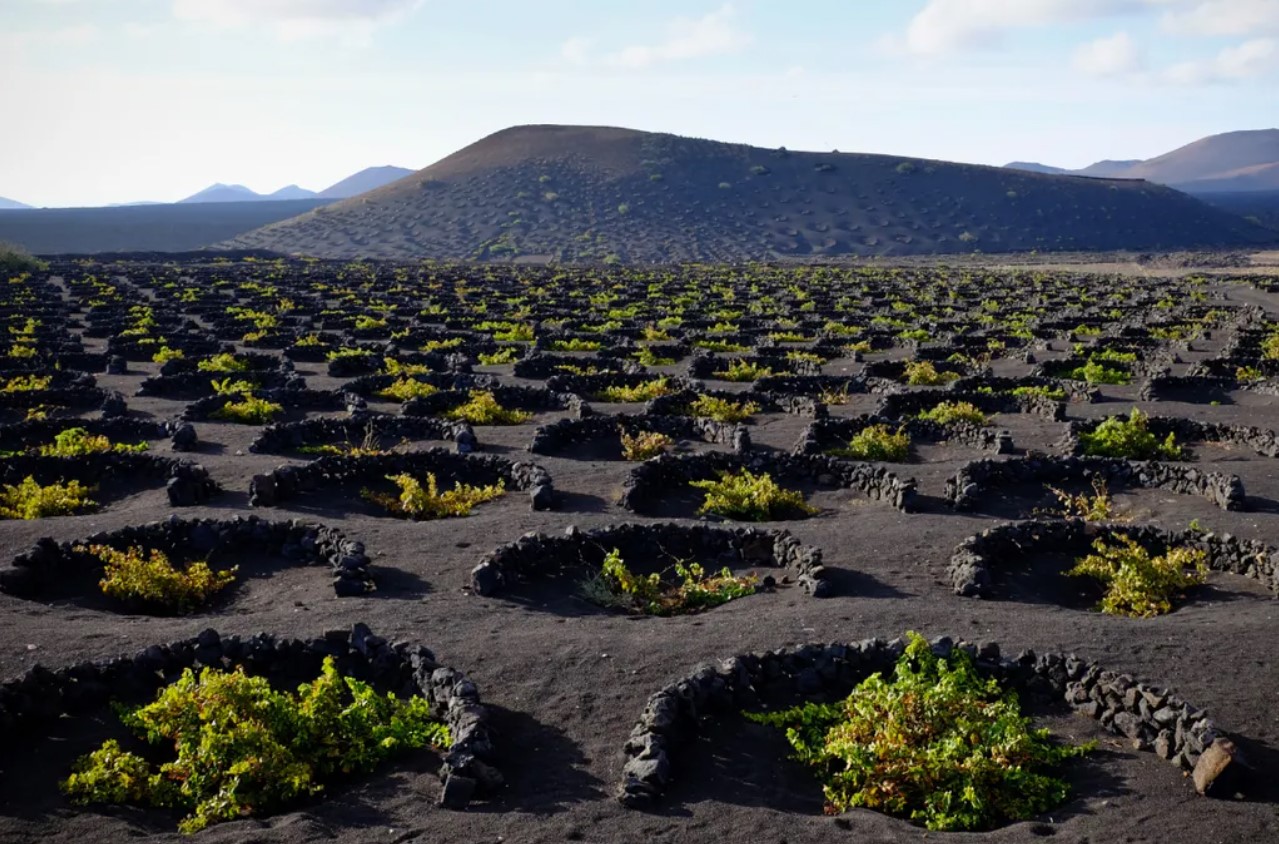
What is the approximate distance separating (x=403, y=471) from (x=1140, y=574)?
9.44 meters

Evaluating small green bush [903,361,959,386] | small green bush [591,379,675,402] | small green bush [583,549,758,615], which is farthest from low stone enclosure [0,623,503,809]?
small green bush [903,361,959,386]

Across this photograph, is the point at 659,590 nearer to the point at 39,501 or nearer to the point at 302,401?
the point at 39,501

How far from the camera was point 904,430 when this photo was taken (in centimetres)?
1738

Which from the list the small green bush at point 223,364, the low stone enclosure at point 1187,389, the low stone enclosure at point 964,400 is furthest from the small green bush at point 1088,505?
the small green bush at point 223,364

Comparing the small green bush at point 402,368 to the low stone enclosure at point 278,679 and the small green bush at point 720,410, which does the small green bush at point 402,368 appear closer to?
the small green bush at point 720,410

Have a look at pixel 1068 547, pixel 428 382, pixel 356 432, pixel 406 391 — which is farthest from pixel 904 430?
pixel 428 382

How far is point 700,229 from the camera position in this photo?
103750 mm

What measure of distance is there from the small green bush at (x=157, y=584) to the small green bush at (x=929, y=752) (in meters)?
5.72

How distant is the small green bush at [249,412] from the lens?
18891 millimetres

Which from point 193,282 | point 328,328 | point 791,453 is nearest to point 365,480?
point 791,453

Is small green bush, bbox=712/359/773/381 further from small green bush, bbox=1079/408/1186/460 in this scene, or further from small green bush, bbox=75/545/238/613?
small green bush, bbox=75/545/238/613

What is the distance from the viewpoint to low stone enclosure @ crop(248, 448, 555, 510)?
44.0 ft

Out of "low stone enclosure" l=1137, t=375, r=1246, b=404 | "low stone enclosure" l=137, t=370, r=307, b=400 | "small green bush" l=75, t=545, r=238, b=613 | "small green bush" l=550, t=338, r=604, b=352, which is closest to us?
"small green bush" l=75, t=545, r=238, b=613

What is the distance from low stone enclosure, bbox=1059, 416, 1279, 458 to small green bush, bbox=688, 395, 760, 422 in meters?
5.42
